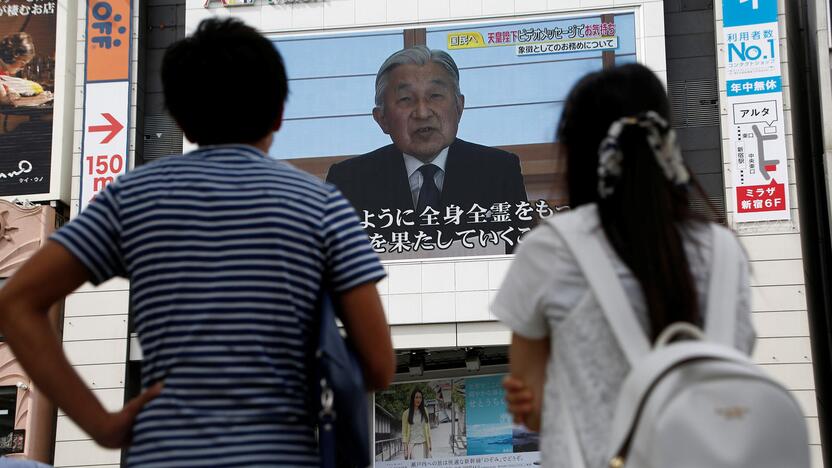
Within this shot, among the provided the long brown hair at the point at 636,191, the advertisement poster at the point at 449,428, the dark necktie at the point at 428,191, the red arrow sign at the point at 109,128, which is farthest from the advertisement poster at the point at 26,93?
the long brown hair at the point at 636,191

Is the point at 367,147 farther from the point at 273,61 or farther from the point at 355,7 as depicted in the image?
the point at 273,61

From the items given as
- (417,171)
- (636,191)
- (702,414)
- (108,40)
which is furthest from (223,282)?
(108,40)

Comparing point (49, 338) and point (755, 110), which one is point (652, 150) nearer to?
point (49, 338)

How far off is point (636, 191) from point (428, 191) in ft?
45.5

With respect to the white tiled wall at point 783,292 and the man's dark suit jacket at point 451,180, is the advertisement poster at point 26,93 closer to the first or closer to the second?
the man's dark suit jacket at point 451,180

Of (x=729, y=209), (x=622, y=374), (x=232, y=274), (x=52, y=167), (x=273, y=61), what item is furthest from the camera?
(x=52, y=167)

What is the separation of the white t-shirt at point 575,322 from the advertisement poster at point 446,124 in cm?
1347

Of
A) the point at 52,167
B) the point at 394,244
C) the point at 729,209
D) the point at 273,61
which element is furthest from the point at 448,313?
the point at 273,61

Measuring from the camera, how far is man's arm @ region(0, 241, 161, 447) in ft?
6.83

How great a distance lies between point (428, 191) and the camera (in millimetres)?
15883

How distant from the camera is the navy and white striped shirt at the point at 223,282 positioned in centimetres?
200

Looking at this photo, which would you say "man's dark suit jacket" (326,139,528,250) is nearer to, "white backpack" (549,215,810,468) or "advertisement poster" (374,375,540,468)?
"advertisement poster" (374,375,540,468)

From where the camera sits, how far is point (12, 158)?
16.8 meters

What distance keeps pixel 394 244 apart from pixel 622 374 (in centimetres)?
1394
